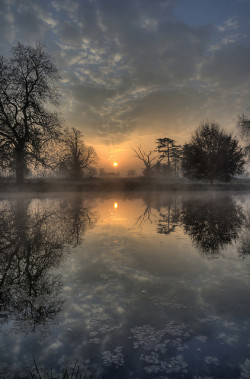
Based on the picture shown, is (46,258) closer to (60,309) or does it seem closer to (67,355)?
(60,309)

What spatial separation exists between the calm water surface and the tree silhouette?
36.9 metres

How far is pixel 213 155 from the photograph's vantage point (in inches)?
1652

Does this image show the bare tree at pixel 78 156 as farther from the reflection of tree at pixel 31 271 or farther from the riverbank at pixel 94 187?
the reflection of tree at pixel 31 271

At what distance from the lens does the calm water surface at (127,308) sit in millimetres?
2543

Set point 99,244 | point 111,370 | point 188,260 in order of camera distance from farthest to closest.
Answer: point 99,244, point 188,260, point 111,370

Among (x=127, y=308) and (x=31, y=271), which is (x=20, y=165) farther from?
(x=127, y=308)

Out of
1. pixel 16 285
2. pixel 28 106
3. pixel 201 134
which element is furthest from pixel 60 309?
pixel 201 134

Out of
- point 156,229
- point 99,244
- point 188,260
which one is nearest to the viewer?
point 188,260

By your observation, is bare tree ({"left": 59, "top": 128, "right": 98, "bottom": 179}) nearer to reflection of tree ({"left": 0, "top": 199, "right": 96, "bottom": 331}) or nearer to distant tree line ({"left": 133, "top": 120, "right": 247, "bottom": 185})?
distant tree line ({"left": 133, "top": 120, "right": 247, "bottom": 185})

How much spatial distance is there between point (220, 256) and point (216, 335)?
3.30 m

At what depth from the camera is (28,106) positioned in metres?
25.2

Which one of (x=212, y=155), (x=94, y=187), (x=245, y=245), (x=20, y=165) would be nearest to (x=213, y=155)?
(x=212, y=155)

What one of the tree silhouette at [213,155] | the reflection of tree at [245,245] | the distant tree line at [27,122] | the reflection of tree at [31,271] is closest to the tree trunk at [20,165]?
the distant tree line at [27,122]

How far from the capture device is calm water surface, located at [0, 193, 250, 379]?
2.54 meters
